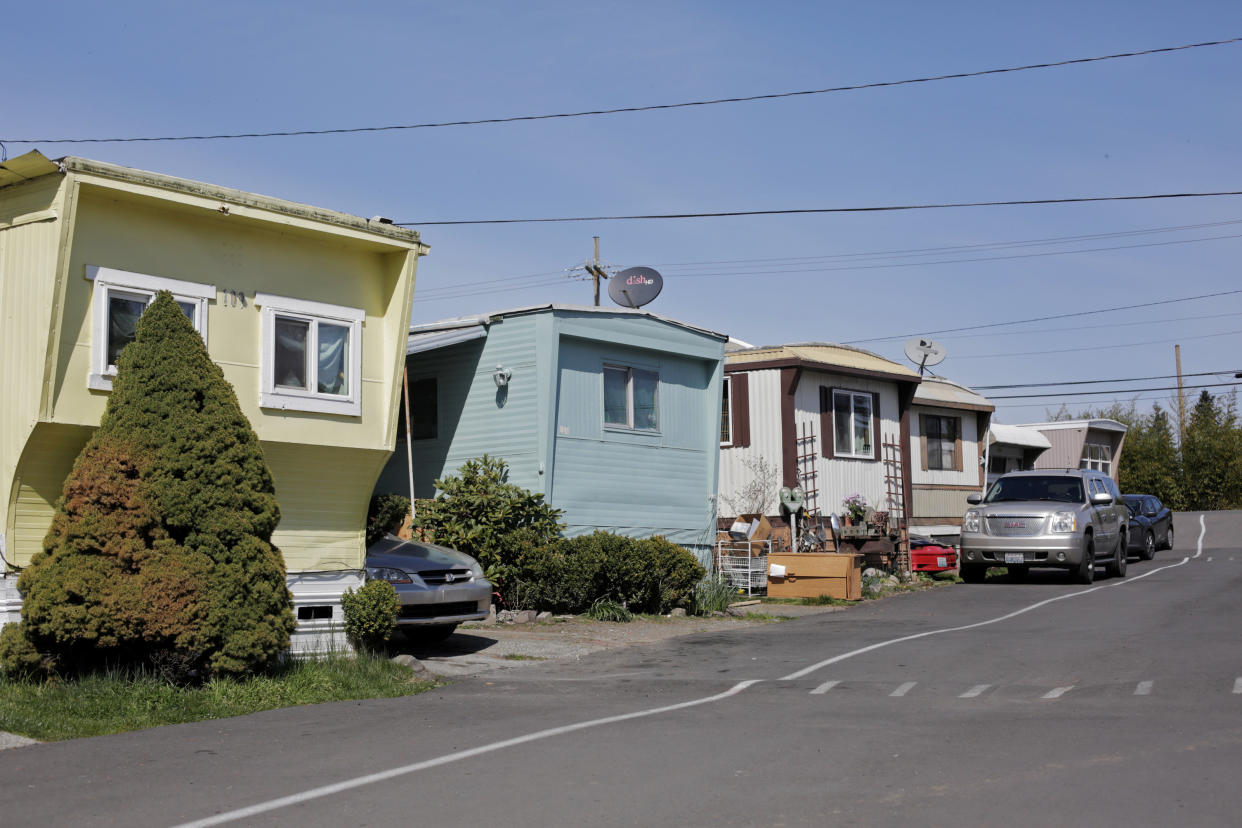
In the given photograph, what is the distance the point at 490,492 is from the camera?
58.1 ft

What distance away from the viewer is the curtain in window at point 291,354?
13031mm

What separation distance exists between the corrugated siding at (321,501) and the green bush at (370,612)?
0.63m

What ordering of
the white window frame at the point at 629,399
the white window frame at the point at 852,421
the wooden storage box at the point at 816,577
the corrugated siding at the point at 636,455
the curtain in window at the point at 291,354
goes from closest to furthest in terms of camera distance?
the curtain in window at the point at 291,354 → the corrugated siding at the point at 636,455 → the white window frame at the point at 629,399 → the wooden storage box at the point at 816,577 → the white window frame at the point at 852,421

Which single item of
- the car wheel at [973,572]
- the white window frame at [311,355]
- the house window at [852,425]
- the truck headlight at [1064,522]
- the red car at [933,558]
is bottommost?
the car wheel at [973,572]

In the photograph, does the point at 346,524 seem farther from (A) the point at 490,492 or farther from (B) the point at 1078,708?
(B) the point at 1078,708

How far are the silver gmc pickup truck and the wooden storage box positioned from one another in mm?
2867

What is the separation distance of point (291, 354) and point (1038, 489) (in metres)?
15.9

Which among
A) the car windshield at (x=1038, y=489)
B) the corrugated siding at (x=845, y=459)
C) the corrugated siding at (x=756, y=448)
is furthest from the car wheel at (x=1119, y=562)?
the corrugated siding at (x=756, y=448)

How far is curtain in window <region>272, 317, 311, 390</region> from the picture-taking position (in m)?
13.0

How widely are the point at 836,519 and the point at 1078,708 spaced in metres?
17.3

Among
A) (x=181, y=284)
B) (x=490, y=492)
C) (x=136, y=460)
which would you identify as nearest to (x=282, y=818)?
(x=136, y=460)

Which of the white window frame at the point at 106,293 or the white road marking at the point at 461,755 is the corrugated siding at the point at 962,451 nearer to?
the white road marking at the point at 461,755

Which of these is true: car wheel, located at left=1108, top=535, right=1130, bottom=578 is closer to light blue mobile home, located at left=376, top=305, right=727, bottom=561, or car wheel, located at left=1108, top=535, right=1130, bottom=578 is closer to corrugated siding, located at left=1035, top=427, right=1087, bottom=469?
light blue mobile home, located at left=376, top=305, right=727, bottom=561

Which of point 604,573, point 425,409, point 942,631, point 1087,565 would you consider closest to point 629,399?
point 425,409
